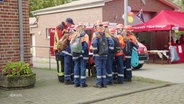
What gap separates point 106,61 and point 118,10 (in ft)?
42.3

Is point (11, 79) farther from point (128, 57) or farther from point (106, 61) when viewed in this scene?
point (128, 57)

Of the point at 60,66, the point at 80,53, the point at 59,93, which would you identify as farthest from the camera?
the point at 60,66

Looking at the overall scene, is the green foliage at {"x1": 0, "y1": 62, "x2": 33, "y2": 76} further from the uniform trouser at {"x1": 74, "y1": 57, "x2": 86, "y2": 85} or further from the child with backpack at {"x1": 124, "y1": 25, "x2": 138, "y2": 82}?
the child with backpack at {"x1": 124, "y1": 25, "x2": 138, "y2": 82}

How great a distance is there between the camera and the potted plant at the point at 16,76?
9250 millimetres

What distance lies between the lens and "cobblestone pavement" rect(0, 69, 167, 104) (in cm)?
811

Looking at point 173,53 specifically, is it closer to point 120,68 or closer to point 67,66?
point 120,68

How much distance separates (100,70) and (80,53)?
756mm

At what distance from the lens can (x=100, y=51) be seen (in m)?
9.81

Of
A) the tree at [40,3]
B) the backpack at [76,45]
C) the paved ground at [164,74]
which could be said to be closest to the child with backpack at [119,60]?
the backpack at [76,45]

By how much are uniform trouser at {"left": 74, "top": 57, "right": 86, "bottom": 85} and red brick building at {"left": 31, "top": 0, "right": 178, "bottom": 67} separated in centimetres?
1186

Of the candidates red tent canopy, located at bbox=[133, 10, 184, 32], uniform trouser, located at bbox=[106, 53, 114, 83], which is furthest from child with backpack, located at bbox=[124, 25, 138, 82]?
red tent canopy, located at bbox=[133, 10, 184, 32]

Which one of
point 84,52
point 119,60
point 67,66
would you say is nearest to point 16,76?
point 67,66

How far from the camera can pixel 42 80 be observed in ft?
36.4

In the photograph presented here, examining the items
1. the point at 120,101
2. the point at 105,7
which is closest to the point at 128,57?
the point at 120,101
